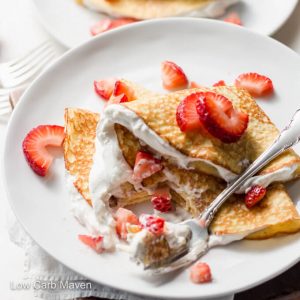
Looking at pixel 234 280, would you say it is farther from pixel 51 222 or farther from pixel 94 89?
pixel 94 89

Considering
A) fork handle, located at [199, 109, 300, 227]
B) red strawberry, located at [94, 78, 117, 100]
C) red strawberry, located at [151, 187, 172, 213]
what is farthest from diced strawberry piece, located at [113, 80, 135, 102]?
fork handle, located at [199, 109, 300, 227]

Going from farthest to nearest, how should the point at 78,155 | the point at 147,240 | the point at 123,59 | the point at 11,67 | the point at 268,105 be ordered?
the point at 11,67, the point at 123,59, the point at 268,105, the point at 78,155, the point at 147,240

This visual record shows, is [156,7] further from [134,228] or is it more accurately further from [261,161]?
[134,228]

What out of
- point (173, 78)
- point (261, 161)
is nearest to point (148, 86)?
point (173, 78)

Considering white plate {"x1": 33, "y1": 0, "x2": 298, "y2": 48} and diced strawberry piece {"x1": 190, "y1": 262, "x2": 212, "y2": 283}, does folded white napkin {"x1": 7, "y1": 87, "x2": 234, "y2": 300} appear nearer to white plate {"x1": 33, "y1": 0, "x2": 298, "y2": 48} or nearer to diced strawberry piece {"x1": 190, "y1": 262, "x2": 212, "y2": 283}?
diced strawberry piece {"x1": 190, "y1": 262, "x2": 212, "y2": 283}

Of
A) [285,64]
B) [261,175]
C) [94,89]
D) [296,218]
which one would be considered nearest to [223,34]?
[285,64]

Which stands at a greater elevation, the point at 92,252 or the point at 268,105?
the point at 268,105

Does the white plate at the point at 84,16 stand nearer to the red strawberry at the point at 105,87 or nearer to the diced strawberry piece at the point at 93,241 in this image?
Result: the red strawberry at the point at 105,87
